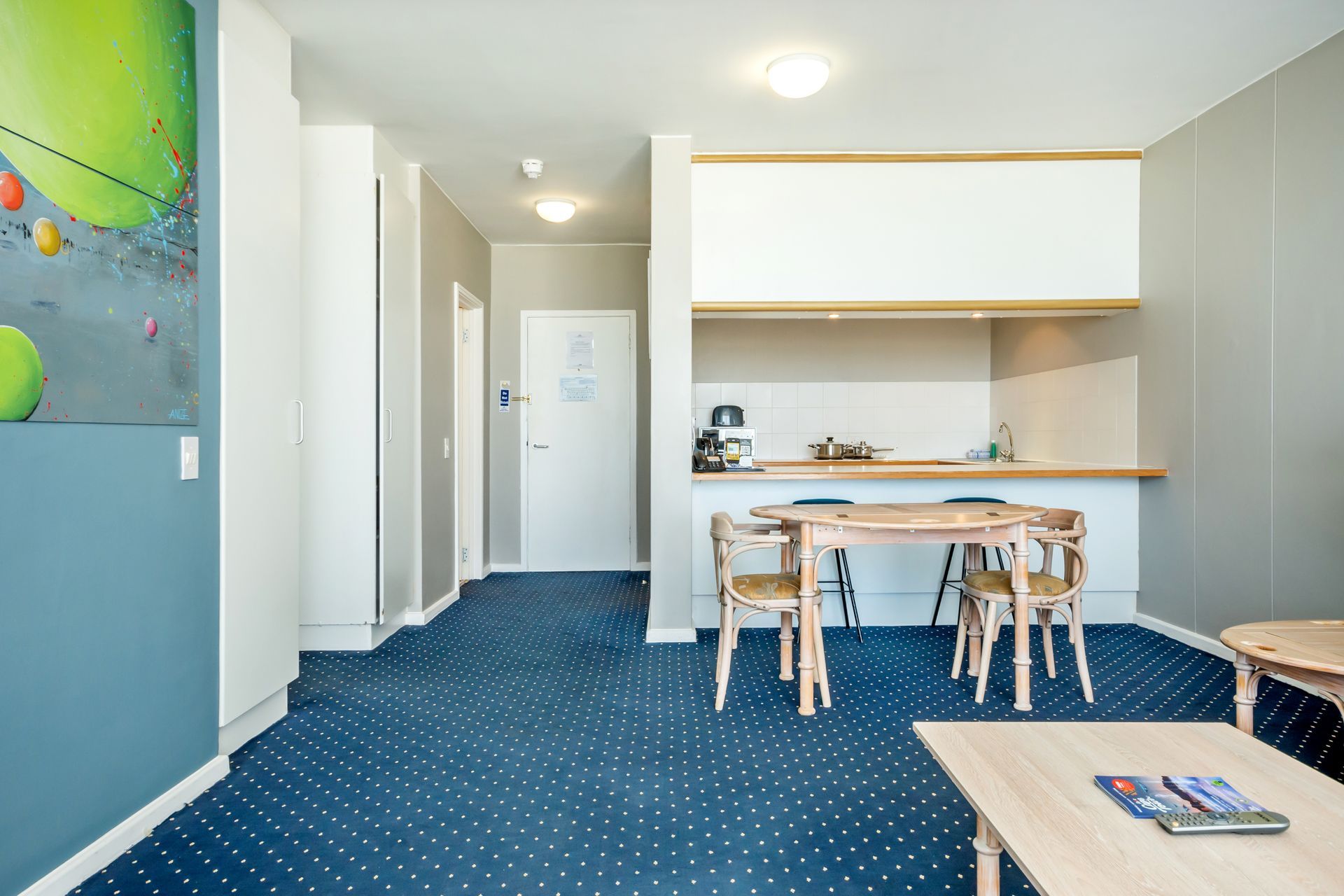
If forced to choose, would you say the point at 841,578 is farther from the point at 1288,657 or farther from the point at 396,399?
the point at 396,399

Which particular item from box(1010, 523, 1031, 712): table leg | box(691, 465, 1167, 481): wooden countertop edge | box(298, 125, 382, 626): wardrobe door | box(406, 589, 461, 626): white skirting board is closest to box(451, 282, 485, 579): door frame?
box(406, 589, 461, 626): white skirting board

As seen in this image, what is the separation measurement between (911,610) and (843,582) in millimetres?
486

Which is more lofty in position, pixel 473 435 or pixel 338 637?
pixel 473 435

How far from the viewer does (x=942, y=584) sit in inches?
165

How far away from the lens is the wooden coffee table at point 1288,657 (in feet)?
6.07

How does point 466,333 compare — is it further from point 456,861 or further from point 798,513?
point 456,861

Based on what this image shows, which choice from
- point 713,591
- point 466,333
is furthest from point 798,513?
point 466,333

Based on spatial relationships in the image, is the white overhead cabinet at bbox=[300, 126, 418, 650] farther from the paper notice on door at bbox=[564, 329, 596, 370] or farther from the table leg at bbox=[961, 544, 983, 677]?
the table leg at bbox=[961, 544, 983, 677]

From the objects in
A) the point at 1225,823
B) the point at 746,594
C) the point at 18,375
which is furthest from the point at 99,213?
the point at 1225,823

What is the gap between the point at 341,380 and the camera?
383 centimetres

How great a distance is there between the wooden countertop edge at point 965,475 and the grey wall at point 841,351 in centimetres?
185

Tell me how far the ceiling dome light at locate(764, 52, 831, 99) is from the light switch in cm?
274

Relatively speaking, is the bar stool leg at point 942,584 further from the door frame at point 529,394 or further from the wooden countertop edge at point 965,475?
the door frame at point 529,394

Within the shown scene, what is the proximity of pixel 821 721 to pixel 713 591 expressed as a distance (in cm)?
146
